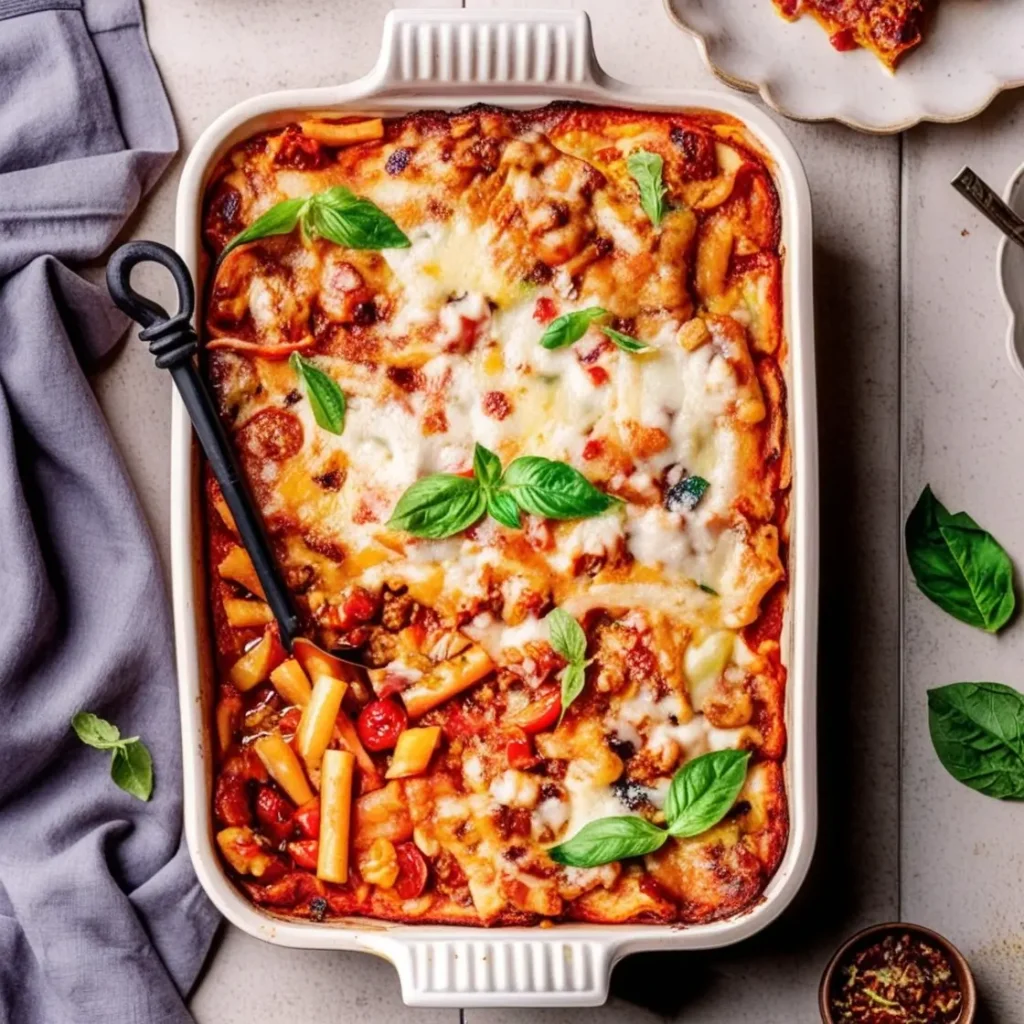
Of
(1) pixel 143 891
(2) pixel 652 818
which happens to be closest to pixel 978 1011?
(2) pixel 652 818

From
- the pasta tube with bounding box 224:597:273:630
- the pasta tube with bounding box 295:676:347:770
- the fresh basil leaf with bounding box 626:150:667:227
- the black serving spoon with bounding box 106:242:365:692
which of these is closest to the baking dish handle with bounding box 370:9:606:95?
the fresh basil leaf with bounding box 626:150:667:227

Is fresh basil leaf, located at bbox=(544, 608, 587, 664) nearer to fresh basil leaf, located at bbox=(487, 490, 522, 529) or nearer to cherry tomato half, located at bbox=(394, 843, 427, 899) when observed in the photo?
fresh basil leaf, located at bbox=(487, 490, 522, 529)

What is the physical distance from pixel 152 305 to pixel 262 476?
0.34 metres

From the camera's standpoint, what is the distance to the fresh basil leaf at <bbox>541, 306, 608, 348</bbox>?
2.59 meters

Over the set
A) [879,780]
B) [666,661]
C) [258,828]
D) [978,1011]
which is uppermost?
[666,661]

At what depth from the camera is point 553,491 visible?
8.35ft

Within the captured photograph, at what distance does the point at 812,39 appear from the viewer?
295 cm

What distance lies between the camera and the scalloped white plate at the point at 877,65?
2.93m

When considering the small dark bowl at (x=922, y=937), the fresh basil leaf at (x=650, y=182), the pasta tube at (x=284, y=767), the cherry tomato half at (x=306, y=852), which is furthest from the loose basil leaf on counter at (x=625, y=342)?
the small dark bowl at (x=922, y=937)

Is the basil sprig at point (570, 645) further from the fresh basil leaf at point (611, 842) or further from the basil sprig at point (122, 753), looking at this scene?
the basil sprig at point (122, 753)

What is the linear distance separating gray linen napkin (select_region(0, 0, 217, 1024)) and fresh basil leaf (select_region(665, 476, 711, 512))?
997mm

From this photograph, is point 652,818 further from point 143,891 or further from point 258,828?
point 143,891

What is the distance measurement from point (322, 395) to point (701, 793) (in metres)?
0.93

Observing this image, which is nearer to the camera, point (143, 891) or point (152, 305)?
point (152, 305)
